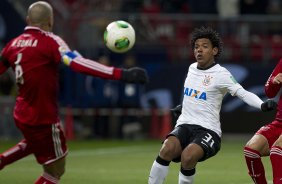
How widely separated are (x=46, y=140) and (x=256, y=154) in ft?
7.61

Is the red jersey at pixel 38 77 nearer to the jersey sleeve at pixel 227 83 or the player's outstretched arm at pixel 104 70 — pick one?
the player's outstretched arm at pixel 104 70

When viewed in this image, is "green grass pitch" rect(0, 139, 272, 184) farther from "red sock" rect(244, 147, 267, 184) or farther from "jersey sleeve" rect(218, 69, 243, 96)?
"jersey sleeve" rect(218, 69, 243, 96)

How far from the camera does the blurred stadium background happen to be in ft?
72.5

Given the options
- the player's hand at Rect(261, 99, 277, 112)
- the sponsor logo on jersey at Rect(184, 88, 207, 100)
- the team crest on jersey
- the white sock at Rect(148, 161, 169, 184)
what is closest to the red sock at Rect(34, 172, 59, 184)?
the white sock at Rect(148, 161, 169, 184)

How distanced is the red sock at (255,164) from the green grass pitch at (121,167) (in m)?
2.33

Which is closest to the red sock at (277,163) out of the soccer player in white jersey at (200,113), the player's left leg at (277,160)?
the player's left leg at (277,160)

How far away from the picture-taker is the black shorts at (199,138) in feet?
32.1

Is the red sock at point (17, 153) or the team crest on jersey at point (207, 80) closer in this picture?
the red sock at point (17, 153)

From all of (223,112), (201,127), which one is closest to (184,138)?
(201,127)

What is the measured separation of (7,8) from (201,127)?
15.4 metres

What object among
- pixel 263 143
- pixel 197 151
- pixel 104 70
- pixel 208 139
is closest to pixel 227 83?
pixel 208 139

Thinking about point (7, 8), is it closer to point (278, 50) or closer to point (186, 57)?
point (186, 57)

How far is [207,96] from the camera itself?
10078 millimetres

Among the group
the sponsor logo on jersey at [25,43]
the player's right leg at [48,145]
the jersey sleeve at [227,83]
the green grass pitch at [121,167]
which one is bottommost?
the green grass pitch at [121,167]
